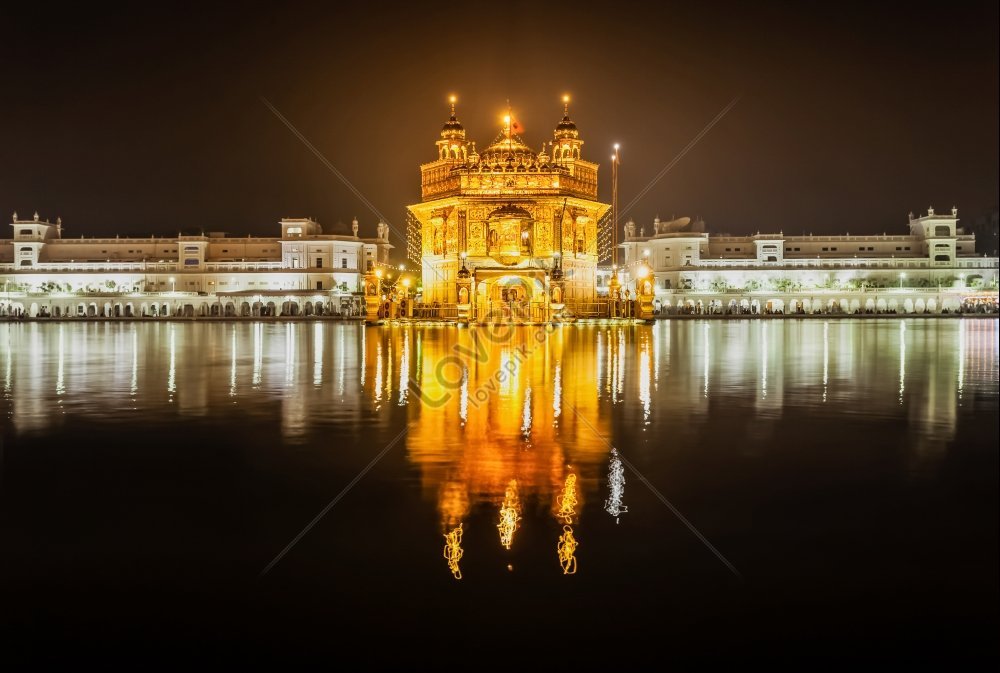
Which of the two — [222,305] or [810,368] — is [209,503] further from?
[222,305]

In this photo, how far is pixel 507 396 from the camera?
44.6 feet

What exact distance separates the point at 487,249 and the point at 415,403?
46.6 meters

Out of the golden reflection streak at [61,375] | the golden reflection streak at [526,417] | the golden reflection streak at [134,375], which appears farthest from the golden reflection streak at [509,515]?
the golden reflection streak at [61,375]

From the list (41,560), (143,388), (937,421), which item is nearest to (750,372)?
(937,421)

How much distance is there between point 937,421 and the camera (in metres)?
11.4

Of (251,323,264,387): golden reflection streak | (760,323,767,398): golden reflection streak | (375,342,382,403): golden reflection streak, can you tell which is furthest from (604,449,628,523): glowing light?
(251,323,264,387): golden reflection streak

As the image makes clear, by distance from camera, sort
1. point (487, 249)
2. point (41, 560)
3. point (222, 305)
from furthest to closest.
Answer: point (222, 305) < point (487, 249) < point (41, 560)

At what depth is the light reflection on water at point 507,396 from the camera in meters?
8.59

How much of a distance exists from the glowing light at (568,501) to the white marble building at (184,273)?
8089cm

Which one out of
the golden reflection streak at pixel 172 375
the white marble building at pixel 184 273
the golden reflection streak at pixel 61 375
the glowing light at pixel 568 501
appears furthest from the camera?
the white marble building at pixel 184 273

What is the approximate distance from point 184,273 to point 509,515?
3720 inches

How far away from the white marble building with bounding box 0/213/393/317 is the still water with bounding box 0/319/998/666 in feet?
255

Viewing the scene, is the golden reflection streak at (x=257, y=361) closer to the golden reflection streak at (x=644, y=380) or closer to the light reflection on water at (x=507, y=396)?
the light reflection on water at (x=507, y=396)

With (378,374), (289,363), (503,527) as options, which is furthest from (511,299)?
(503,527)
